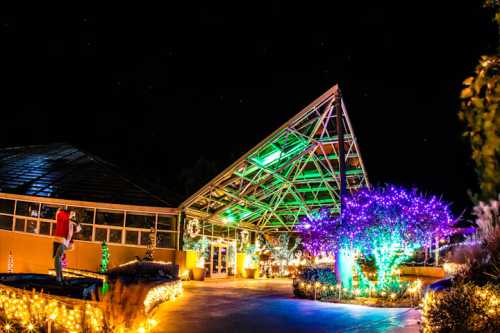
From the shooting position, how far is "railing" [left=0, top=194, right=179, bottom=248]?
22.2m

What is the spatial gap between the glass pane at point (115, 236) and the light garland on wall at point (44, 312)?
13.7 meters

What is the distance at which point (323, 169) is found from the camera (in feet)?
84.5

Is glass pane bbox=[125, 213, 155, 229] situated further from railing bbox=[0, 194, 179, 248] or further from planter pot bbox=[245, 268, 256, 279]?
planter pot bbox=[245, 268, 256, 279]

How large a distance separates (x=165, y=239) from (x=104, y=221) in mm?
2715

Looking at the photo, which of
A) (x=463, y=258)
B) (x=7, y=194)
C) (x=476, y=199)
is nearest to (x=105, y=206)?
(x=7, y=194)

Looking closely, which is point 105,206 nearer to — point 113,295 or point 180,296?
point 180,296

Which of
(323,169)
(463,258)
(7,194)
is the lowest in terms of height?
(463,258)

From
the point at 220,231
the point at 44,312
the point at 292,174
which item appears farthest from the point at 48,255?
the point at 44,312

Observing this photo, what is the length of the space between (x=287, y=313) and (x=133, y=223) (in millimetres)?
11991

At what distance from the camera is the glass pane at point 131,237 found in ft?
72.6

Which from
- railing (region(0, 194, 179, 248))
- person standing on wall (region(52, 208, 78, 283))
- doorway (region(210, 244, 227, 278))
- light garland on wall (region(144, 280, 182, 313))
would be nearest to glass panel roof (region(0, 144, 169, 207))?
railing (region(0, 194, 179, 248))

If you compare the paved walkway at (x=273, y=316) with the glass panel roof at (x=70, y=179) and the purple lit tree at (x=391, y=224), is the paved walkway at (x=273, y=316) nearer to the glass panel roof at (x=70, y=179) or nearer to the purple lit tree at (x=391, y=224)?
the purple lit tree at (x=391, y=224)

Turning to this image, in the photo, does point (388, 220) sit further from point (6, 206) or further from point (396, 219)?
point (6, 206)

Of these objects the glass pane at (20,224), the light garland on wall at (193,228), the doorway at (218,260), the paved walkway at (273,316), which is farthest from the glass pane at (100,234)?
the paved walkway at (273,316)
